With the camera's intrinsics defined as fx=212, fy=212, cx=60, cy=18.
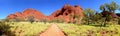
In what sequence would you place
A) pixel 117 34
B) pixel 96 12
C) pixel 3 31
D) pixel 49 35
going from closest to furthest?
pixel 3 31, pixel 49 35, pixel 117 34, pixel 96 12

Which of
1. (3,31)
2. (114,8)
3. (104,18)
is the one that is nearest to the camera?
(3,31)

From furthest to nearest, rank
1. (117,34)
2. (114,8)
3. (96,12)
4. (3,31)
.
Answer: (96,12) < (114,8) < (117,34) < (3,31)

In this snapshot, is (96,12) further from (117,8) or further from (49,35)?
(49,35)

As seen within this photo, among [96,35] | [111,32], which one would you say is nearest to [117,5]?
[111,32]

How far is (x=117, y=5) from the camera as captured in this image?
64.6 m

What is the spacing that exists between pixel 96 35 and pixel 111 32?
20.6 feet

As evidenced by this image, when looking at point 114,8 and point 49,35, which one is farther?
point 114,8

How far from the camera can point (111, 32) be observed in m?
47.1

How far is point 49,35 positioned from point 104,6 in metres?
29.6

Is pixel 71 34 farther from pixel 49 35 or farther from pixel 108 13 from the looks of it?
pixel 108 13

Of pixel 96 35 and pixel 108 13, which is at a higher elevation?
pixel 108 13

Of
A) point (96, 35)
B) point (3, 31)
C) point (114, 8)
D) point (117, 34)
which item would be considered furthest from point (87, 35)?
point (114, 8)

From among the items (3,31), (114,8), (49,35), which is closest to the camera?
(3,31)

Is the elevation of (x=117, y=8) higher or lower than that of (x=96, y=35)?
higher
